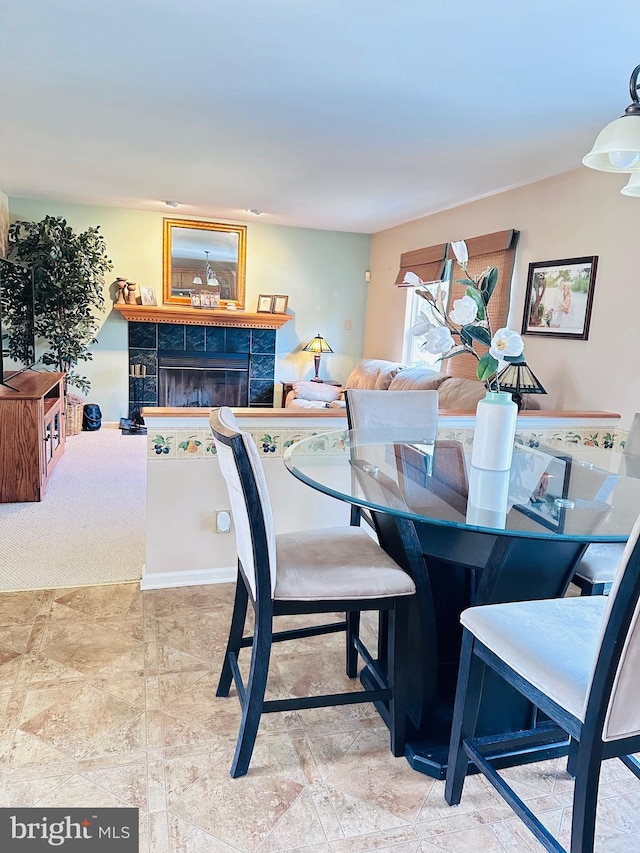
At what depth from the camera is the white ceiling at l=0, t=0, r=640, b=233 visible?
1.96 meters

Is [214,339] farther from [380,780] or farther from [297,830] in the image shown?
[297,830]

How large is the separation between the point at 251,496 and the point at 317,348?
513 centimetres

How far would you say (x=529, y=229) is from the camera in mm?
3918

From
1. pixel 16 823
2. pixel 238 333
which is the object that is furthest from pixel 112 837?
pixel 238 333

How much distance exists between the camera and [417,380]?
15.7 ft

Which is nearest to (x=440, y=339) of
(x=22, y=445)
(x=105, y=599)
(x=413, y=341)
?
(x=105, y=599)

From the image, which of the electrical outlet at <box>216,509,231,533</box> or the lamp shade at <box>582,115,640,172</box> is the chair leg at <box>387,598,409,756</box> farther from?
the lamp shade at <box>582,115,640,172</box>

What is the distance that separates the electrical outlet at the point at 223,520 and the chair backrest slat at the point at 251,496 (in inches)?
42.4

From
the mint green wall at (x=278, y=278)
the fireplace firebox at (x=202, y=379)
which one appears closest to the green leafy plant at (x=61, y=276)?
the mint green wall at (x=278, y=278)

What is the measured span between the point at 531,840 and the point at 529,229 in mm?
3560

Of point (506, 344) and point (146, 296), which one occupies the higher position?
point (146, 296)

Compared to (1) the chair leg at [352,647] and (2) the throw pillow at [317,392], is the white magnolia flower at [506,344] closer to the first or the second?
(1) the chair leg at [352,647]

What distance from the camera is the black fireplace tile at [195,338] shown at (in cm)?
615

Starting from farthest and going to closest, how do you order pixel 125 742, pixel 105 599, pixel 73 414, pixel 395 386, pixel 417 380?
pixel 73 414 → pixel 395 386 → pixel 417 380 → pixel 105 599 → pixel 125 742
